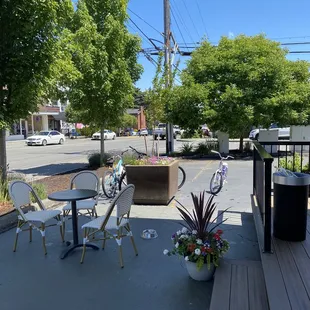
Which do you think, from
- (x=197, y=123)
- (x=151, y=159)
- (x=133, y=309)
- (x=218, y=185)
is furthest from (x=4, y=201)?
(x=197, y=123)

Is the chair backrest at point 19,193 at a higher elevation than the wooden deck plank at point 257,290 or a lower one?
higher

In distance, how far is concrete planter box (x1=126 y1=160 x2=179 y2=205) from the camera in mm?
6289

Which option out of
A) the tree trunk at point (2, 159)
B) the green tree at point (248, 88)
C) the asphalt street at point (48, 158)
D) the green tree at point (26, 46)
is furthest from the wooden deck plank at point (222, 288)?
the green tree at point (248, 88)

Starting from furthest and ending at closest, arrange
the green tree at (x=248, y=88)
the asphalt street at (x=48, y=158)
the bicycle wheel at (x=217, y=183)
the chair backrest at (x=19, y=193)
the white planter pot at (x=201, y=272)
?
the green tree at (x=248, y=88), the asphalt street at (x=48, y=158), the bicycle wheel at (x=217, y=183), the chair backrest at (x=19, y=193), the white planter pot at (x=201, y=272)

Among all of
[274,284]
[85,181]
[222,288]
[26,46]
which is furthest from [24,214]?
[274,284]

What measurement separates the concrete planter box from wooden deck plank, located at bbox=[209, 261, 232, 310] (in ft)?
10.5

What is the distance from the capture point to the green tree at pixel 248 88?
516 inches

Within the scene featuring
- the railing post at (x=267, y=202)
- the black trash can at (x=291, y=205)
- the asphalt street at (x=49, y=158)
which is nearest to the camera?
the railing post at (x=267, y=202)

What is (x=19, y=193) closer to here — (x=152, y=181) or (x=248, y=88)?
(x=152, y=181)

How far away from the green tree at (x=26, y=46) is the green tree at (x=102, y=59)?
13.6 feet

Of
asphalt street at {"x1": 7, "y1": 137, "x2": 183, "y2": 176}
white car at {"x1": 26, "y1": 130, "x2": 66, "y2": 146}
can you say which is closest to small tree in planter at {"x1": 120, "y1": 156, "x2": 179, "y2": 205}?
asphalt street at {"x1": 7, "y1": 137, "x2": 183, "y2": 176}

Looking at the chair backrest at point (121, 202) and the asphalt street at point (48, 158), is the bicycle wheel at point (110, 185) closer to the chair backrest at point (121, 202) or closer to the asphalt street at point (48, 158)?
the chair backrest at point (121, 202)

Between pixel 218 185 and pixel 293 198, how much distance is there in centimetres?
400

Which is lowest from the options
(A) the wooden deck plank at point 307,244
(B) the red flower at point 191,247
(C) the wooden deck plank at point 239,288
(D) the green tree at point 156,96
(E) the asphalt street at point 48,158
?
(E) the asphalt street at point 48,158
